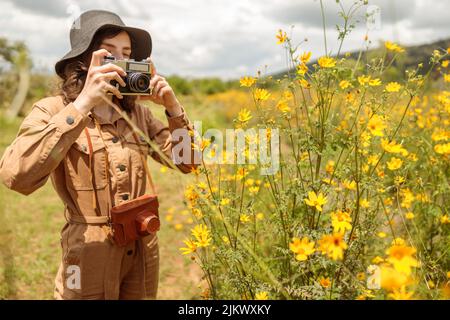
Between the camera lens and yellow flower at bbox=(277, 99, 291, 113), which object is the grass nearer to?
the camera lens

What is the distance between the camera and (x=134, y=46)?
1.89m

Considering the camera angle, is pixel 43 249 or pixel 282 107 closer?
pixel 282 107

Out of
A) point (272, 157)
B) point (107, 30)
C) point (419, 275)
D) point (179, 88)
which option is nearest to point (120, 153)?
point (107, 30)

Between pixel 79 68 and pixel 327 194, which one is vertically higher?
pixel 79 68

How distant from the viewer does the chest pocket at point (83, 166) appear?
1.57 metres

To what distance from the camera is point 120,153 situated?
1646mm

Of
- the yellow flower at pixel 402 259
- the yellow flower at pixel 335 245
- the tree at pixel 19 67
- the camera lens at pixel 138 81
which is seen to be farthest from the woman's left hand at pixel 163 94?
the tree at pixel 19 67

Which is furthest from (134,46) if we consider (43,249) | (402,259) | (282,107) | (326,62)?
(43,249)

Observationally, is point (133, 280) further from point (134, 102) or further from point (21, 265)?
point (21, 265)

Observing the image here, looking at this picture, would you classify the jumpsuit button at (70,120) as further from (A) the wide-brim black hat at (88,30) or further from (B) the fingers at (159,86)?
(B) the fingers at (159,86)

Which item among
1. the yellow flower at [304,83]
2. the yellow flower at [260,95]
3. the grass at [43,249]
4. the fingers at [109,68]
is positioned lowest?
the grass at [43,249]

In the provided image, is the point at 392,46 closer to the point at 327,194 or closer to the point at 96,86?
the point at 327,194

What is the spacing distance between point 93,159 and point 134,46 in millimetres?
613

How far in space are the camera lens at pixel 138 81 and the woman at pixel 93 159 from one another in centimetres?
5
